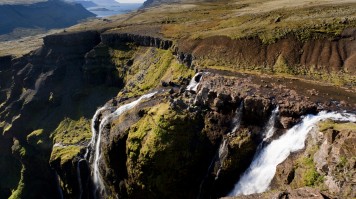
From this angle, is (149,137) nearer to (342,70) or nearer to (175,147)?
(175,147)

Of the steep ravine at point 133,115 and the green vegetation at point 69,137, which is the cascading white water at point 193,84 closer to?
the steep ravine at point 133,115

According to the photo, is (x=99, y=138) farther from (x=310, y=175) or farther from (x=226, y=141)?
(x=310, y=175)

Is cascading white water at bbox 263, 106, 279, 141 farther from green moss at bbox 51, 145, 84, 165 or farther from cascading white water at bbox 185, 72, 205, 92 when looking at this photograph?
green moss at bbox 51, 145, 84, 165

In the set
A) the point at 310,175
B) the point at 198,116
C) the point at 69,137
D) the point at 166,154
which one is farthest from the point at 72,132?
the point at 310,175

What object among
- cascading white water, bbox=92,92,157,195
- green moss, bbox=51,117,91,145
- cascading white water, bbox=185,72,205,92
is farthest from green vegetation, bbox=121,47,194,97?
green moss, bbox=51,117,91,145

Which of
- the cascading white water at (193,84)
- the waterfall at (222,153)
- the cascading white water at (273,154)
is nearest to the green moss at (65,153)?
the cascading white water at (193,84)

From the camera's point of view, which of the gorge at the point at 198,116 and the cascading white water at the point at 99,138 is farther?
the cascading white water at the point at 99,138
